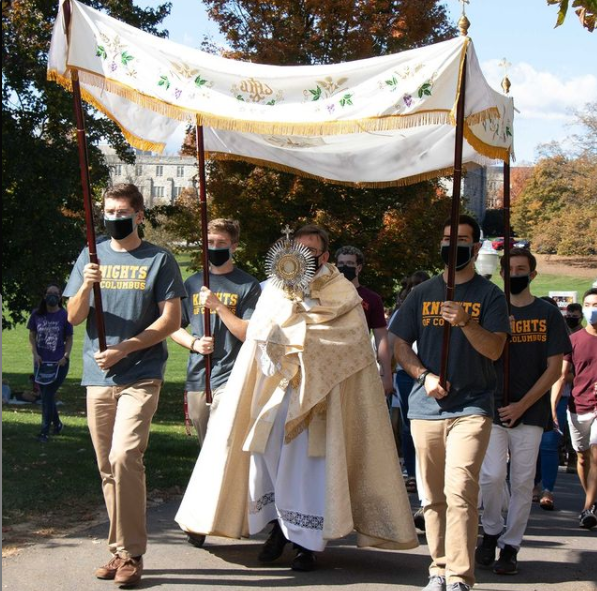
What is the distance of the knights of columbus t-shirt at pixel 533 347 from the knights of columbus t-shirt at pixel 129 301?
249cm

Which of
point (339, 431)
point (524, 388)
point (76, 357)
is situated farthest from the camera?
point (76, 357)

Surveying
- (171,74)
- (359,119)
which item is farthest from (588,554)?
(171,74)

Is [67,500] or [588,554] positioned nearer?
[588,554]

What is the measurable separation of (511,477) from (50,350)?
8.20 metres

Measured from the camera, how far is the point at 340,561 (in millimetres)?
7188

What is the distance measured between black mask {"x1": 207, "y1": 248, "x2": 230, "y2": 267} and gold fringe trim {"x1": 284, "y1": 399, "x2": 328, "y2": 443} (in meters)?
1.63

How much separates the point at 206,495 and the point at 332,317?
143cm

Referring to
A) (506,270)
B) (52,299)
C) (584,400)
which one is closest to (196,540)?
(506,270)

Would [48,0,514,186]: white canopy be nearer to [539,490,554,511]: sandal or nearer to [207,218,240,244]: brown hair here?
[207,218,240,244]: brown hair

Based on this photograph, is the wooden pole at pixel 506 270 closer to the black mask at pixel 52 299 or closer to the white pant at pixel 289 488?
the white pant at pixel 289 488

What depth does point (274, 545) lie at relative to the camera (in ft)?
23.6

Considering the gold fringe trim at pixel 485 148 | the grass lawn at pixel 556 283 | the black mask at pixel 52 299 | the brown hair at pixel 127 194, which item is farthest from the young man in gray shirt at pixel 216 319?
the grass lawn at pixel 556 283

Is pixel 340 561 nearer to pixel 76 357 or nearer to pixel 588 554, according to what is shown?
pixel 588 554

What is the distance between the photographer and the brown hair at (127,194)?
21.6ft
